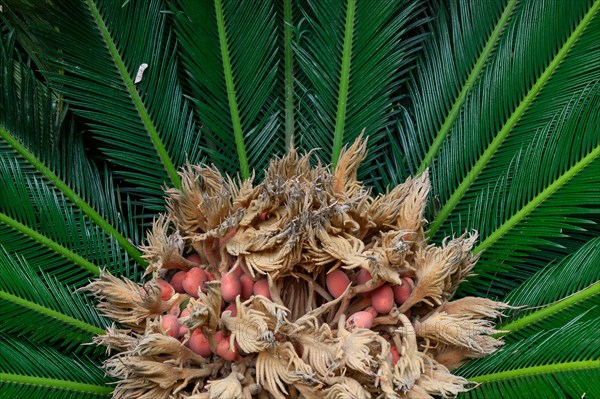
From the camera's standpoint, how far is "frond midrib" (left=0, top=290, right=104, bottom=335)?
2.39 meters

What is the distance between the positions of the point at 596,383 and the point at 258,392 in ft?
3.30

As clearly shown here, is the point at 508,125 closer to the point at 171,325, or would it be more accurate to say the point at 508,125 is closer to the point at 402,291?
the point at 402,291

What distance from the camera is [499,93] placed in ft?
8.90

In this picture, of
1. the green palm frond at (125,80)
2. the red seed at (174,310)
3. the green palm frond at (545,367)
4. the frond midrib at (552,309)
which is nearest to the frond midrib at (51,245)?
the green palm frond at (125,80)

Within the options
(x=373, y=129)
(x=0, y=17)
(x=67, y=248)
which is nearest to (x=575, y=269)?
(x=373, y=129)

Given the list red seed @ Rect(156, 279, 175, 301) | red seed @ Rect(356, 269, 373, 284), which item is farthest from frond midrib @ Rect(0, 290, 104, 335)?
red seed @ Rect(356, 269, 373, 284)

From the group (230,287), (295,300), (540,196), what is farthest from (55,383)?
(540,196)

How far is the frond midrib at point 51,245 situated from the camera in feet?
8.35

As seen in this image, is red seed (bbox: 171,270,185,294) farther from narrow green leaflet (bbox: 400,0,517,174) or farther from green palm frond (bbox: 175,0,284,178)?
narrow green leaflet (bbox: 400,0,517,174)

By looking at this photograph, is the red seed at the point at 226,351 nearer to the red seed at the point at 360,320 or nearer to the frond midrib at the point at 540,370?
the red seed at the point at 360,320

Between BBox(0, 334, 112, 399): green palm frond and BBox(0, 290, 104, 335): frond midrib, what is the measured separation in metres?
0.11

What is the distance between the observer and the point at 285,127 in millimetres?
2992

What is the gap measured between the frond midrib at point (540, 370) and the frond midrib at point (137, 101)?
1405mm

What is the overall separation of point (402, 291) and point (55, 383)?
1.21 m
